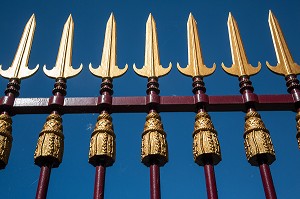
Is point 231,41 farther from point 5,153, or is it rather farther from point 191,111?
point 5,153

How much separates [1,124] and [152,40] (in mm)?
1936

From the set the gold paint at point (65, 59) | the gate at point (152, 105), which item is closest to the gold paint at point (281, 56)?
the gate at point (152, 105)

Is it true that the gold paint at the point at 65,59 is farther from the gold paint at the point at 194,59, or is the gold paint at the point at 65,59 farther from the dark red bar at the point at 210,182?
the dark red bar at the point at 210,182

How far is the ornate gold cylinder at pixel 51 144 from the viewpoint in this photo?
4.80 metres

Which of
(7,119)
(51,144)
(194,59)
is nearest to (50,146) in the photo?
(51,144)

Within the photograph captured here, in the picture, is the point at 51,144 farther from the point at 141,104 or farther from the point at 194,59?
the point at 194,59

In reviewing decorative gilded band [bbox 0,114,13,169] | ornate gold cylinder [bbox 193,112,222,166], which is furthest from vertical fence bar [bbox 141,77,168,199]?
decorative gilded band [bbox 0,114,13,169]

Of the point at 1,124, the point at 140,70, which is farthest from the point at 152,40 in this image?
the point at 1,124

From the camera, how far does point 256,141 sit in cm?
494

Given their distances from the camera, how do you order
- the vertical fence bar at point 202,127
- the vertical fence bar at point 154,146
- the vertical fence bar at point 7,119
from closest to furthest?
the vertical fence bar at point 154,146 → the vertical fence bar at point 202,127 → the vertical fence bar at point 7,119

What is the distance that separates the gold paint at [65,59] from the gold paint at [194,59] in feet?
3.78

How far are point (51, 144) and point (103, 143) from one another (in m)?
0.47

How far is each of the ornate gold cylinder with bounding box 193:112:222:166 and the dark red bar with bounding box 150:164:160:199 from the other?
40cm

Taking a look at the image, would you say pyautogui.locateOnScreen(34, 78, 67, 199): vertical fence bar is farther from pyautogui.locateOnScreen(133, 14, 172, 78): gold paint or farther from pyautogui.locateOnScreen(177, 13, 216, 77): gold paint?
pyautogui.locateOnScreen(177, 13, 216, 77): gold paint
